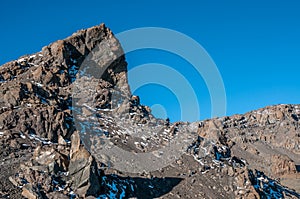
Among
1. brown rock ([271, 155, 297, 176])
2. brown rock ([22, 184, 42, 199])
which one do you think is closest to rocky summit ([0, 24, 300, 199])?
brown rock ([22, 184, 42, 199])

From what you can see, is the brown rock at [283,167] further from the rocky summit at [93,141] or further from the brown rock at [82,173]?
the brown rock at [82,173]

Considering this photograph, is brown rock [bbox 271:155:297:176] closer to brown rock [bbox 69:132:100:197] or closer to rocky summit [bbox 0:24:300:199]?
rocky summit [bbox 0:24:300:199]

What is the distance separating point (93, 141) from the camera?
56750 mm

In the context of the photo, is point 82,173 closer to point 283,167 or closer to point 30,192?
point 30,192

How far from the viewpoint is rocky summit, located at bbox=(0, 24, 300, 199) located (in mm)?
41719

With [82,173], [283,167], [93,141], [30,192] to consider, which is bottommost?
[30,192]

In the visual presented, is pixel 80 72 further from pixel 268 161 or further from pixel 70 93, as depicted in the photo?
pixel 268 161

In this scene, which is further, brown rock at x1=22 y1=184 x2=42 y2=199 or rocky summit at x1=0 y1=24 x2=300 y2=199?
rocky summit at x1=0 y1=24 x2=300 y2=199

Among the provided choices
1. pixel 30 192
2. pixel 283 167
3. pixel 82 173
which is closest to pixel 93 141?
pixel 82 173

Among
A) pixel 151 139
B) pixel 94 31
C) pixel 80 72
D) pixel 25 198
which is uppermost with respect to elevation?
pixel 94 31

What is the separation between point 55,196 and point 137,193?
492 inches

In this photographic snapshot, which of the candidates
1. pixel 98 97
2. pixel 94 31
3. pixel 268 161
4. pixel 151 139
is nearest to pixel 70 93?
pixel 98 97

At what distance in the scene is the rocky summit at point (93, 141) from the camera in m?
41.7

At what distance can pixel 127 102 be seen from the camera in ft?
245
